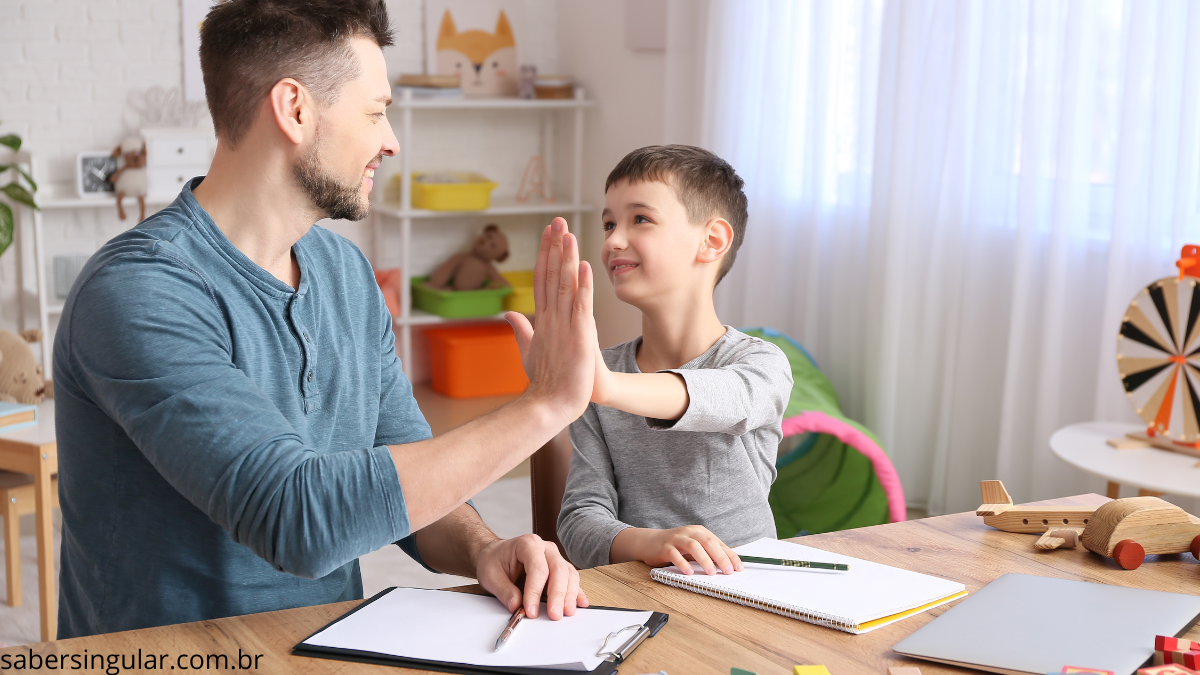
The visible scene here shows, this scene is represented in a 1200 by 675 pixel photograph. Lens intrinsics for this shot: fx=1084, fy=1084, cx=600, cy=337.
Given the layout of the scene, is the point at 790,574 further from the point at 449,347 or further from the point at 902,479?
the point at 449,347

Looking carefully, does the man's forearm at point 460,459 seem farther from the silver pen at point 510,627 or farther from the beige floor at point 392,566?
the beige floor at point 392,566

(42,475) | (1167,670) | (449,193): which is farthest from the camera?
(449,193)

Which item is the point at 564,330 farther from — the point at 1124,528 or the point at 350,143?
the point at 1124,528

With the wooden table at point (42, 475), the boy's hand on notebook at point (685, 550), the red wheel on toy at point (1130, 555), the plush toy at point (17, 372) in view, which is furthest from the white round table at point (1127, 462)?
the plush toy at point (17, 372)

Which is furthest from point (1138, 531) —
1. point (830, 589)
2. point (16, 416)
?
point (16, 416)

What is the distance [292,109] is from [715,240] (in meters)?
0.71

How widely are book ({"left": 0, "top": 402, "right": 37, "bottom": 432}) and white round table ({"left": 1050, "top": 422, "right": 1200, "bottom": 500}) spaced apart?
95.6 inches

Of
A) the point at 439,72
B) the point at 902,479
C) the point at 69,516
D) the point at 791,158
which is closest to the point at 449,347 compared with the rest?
the point at 439,72

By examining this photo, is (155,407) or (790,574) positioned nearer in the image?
(155,407)

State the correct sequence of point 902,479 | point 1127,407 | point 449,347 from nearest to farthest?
point 1127,407
point 902,479
point 449,347

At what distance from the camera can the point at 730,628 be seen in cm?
108

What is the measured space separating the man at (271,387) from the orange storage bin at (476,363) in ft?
10.8

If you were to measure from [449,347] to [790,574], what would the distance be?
3727 mm

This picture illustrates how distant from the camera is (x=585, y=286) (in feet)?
3.64
